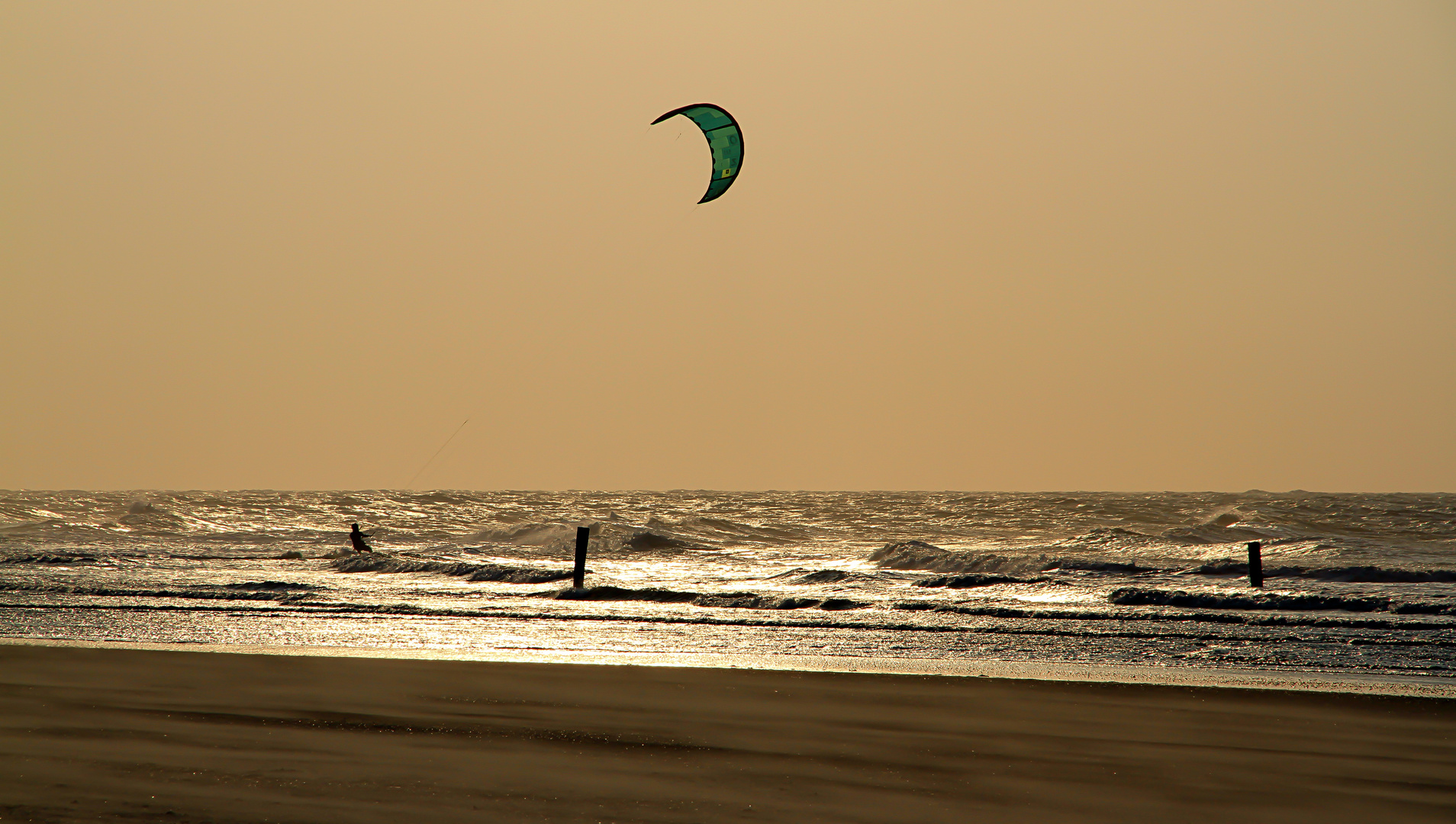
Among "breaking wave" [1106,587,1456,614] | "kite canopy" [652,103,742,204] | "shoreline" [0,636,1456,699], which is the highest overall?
"kite canopy" [652,103,742,204]

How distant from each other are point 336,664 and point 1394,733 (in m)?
8.51

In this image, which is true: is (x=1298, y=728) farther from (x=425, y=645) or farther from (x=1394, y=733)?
(x=425, y=645)

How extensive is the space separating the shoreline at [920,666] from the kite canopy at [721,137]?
780 cm

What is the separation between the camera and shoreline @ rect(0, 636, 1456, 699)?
9.21 meters

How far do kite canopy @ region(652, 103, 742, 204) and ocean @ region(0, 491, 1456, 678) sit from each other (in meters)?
6.72

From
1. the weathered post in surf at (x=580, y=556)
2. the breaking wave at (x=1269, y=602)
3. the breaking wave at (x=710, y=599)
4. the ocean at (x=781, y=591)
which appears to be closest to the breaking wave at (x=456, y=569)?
the ocean at (x=781, y=591)

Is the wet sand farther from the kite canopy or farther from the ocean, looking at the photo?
the kite canopy

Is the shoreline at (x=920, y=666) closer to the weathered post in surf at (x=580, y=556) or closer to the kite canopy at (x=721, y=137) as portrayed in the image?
the kite canopy at (x=721, y=137)

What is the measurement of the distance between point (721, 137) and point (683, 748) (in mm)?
11518

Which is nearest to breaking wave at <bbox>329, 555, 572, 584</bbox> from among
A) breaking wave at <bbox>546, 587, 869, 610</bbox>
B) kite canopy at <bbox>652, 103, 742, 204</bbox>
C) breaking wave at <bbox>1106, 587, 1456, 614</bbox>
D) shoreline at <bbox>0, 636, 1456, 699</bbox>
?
breaking wave at <bbox>546, 587, 869, 610</bbox>

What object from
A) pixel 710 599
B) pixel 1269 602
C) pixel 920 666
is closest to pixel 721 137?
pixel 710 599

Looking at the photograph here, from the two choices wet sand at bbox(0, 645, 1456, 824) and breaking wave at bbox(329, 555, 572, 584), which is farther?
breaking wave at bbox(329, 555, 572, 584)

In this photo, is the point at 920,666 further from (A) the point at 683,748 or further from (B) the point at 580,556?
(B) the point at 580,556

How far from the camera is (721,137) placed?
51.6 feet
